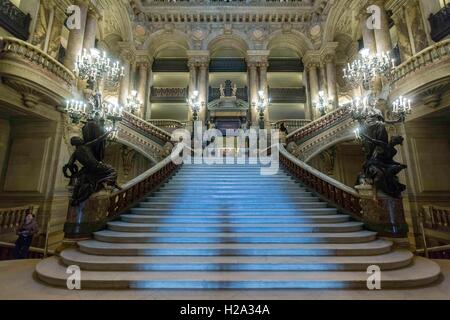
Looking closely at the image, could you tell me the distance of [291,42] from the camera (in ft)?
53.5

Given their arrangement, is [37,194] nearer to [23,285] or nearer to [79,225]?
[79,225]

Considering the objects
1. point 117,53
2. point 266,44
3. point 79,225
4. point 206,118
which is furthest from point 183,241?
point 117,53

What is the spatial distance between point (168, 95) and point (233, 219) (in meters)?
14.2

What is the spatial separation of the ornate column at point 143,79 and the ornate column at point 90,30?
4663mm

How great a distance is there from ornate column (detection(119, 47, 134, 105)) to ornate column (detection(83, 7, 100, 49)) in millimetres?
3901

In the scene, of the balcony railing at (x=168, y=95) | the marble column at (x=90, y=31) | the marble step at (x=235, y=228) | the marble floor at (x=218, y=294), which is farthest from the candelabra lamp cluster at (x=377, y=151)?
the balcony railing at (x=168, y=95)

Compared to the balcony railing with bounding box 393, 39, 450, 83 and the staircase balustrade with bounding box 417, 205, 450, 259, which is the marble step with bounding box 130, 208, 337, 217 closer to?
the staircase balustrade with bounding box 417, 205, 450, 259

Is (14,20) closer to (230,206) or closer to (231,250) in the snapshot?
(230,206)

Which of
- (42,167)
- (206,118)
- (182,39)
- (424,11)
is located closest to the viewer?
(42,167)

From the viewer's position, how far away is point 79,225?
3.91 m

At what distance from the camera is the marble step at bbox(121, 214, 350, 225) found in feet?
14.2

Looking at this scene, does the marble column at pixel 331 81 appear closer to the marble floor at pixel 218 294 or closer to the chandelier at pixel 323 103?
the chandelier at pixel 323 103
